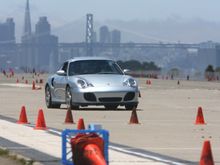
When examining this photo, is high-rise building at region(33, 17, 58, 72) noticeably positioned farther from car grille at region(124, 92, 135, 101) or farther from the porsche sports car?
car grille at region(124, 92, 135, 101)

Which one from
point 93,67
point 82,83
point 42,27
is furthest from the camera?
point 42,27

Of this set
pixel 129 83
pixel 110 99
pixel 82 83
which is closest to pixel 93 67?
pixel 82 83

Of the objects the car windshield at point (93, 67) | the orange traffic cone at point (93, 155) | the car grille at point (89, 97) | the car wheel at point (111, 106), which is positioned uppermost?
the car windshield at point (93, 67)

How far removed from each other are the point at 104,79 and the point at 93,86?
43 cm

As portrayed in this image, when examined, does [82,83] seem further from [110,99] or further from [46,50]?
[46,50]

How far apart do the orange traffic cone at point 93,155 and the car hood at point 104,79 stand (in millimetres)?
15682

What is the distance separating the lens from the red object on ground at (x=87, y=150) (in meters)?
10.0

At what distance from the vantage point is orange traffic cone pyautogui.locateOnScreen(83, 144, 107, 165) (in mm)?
9945

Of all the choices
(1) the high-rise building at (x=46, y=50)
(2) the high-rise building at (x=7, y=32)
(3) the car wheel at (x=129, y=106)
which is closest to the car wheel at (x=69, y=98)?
(3) the car wheel at (x=129, y=106)

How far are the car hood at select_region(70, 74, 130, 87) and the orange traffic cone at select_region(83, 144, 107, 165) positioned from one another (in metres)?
15.7

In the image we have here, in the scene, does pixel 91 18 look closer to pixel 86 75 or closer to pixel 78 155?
Result: pixel 86 75

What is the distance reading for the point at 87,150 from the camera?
33.1ft

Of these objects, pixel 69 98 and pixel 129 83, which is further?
pixel 69 98

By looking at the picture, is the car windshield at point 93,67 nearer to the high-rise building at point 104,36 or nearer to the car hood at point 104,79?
the car hood at point 104,79
